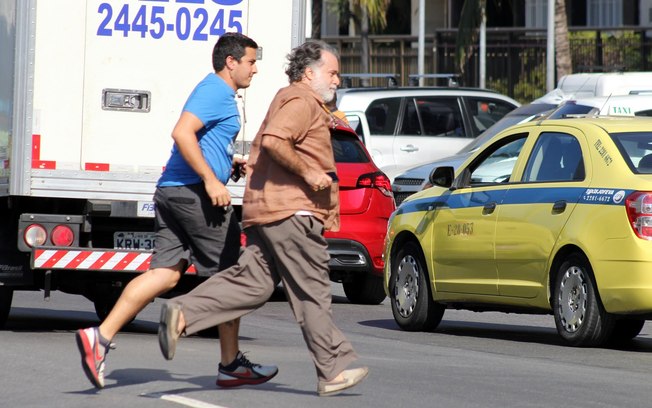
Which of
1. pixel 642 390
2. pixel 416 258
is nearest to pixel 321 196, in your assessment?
pixel 642 390

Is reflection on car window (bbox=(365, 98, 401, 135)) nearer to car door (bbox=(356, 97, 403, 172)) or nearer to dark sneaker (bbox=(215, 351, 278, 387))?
car door (bbox=(356, 97, 403, 172))

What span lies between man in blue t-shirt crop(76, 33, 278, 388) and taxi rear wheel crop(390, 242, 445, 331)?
4207mm

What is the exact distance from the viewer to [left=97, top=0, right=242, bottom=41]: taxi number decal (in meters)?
11.2

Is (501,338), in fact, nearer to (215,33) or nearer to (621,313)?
(621,313)

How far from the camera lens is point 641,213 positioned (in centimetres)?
1023

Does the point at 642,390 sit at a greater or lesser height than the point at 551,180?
lesser

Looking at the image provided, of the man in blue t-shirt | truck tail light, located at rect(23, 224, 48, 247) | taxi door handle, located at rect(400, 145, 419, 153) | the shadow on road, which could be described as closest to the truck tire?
truck tail light, located at rect(23, 224, 48, 247)

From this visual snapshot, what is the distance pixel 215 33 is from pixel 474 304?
2854 millimetres

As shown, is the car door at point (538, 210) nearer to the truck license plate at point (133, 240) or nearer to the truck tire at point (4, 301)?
the truck license plate at point (133, 240)

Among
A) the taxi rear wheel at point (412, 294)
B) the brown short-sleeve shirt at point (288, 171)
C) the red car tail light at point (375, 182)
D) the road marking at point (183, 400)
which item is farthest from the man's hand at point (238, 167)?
the red car tail light at point (375, 182)

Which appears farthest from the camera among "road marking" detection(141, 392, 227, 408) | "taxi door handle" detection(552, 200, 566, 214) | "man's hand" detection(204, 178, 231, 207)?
"taxi door handle" detection(552, 200, 566, 214)

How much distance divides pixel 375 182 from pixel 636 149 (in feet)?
14.2

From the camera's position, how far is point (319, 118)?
7.87 metres

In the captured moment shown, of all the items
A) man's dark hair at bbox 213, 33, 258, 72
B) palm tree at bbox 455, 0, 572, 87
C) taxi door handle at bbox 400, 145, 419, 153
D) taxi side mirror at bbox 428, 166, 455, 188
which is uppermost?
palm tree at bbox 455, 0, 572, 87
